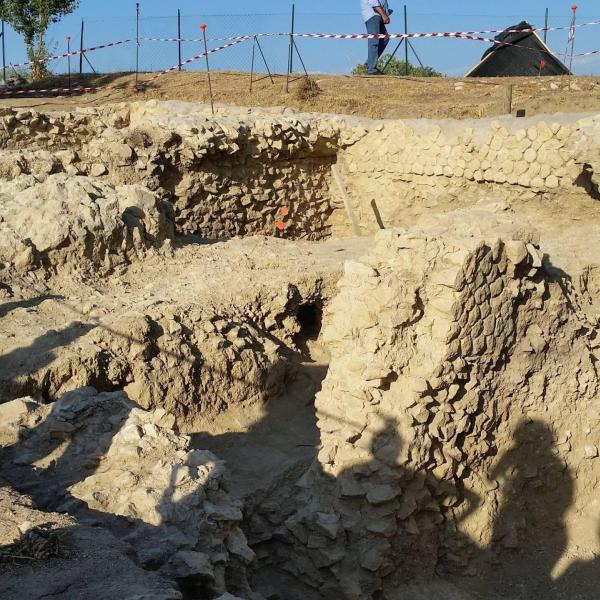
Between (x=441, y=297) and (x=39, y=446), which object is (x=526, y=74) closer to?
(x=441, y=297)

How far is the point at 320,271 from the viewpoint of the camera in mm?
9859

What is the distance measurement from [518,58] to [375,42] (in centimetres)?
343

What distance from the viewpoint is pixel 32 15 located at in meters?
21.0

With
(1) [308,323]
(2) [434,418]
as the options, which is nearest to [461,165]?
(1) [308,323]

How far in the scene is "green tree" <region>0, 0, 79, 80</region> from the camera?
20578 millimetres

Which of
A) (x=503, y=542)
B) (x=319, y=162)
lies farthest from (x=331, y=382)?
(x=319, y=162)

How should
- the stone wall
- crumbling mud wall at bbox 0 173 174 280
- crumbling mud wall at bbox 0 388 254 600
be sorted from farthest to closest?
the stone wall → crumbling mud wall at bbox 0 173 174 280 → crumbling mud wall at bbox 0 388 254 600

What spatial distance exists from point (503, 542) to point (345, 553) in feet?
4.79

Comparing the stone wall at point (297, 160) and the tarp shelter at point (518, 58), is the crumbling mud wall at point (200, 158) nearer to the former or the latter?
the stone wall at point (297, 160)

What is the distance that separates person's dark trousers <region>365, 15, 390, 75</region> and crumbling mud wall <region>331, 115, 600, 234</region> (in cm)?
451

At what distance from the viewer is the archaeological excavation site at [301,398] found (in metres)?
4.81

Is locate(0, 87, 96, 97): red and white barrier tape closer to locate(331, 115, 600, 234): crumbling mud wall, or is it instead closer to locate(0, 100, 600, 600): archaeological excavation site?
locate(331, 115, 600, 234): crumbling mud wall

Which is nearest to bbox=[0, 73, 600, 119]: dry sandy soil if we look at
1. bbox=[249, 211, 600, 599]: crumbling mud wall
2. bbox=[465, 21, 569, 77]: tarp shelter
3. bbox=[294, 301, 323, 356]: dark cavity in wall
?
bbox=[465, 21, 569, 77]: tarp shelter

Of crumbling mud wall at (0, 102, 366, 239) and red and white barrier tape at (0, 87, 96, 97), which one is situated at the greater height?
red and white barrier tape at (0, 87, 96, 97)
